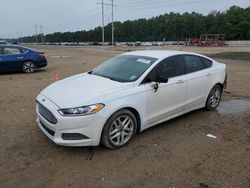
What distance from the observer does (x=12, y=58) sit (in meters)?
12.8

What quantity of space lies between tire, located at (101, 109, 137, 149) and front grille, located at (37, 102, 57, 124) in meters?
0.78

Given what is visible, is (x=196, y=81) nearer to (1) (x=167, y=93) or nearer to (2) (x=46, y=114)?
(1) (x=167, y=93)

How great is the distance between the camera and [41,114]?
4.43m

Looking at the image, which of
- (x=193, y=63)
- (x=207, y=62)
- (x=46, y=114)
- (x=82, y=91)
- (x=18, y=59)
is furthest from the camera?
(x=18, y=59)

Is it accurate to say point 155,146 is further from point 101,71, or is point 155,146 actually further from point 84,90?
point 101,71

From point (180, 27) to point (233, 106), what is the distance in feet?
337

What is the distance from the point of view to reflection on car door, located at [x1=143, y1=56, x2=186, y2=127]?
4.75m

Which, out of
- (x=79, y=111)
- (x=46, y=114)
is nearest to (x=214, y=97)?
(x=79, y=111)

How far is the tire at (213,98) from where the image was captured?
20.6 feet

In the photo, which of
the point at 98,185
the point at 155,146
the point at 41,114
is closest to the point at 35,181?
the point at 98,185

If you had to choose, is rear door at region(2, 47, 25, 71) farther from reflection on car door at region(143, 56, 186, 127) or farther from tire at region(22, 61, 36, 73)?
reflection on car door at region(143, 56, 186, 127)

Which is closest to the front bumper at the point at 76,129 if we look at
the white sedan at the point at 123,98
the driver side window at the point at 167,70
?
the white sedan at the point at 123,98

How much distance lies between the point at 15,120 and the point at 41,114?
167 cm

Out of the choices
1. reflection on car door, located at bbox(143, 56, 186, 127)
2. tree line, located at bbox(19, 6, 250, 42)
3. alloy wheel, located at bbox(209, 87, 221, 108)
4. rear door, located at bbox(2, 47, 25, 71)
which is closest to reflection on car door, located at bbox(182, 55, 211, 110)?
reflection on car door, located at bbox(143, 56, 186, 127)
